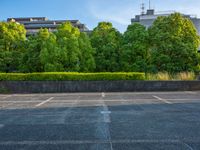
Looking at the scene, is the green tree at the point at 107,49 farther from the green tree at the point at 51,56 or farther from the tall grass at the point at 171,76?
the tall grass at the point at 171,76

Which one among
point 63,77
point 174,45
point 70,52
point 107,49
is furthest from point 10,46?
point 174,45

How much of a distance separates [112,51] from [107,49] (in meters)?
0.43

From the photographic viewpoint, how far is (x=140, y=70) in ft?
59.9

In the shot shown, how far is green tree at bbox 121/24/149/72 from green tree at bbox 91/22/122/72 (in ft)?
2.05

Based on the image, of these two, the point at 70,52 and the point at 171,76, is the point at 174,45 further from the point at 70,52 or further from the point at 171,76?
the point at 70,52

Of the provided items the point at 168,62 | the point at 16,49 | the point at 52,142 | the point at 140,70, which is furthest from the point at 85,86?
the point at 52,142

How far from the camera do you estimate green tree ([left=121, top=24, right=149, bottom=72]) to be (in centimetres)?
1827

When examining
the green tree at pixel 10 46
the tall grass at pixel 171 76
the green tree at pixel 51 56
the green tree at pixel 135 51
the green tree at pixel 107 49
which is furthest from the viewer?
the green tree at pixel 10 46

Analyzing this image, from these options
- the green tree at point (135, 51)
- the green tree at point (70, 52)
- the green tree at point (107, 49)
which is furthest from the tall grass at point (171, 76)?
the green tree at point (70, 52)

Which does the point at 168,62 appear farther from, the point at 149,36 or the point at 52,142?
the point at 52,142

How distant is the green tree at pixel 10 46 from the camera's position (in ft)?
65.0

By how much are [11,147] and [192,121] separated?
411 centimetres

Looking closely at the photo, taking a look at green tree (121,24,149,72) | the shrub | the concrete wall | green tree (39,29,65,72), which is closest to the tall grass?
the shrub

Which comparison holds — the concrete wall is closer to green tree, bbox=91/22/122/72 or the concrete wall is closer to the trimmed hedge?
the trimmed hedge
